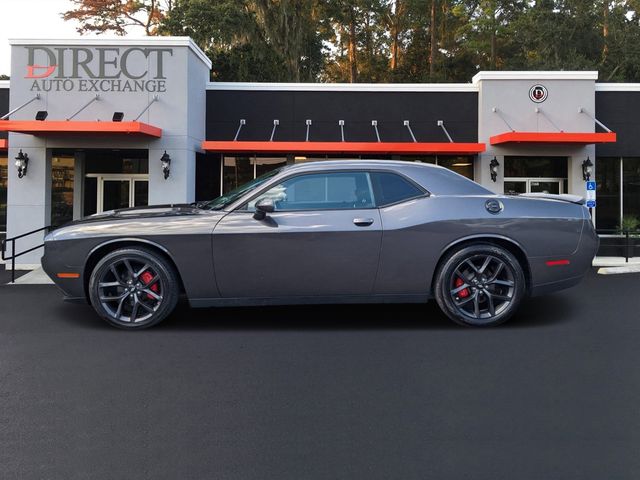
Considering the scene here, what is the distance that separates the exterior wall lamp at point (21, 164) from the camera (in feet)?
47.3

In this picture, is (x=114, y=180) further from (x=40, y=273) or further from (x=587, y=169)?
(x=587, y=169)

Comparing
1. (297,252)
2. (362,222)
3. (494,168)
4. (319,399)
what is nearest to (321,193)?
(362,222)

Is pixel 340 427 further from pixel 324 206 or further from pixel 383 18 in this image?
pixel 383 18

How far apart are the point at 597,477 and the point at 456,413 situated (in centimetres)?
103

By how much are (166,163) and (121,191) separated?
3.90 metres

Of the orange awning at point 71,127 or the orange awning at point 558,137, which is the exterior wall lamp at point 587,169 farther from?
the orange awning at point 71,127

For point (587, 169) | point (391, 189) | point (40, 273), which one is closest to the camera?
point (391, 189)

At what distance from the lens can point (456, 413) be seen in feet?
13.3

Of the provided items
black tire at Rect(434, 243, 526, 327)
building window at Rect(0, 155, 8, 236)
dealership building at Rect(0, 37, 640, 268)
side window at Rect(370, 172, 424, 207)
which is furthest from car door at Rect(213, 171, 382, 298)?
building window at Rect(0, 155, 8, 236)

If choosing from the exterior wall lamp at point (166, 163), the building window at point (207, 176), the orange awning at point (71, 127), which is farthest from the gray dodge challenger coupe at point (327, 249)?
the building window at point (207, 176)

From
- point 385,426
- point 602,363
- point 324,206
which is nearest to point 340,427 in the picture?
point 385,426

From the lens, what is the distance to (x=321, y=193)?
6.63 m

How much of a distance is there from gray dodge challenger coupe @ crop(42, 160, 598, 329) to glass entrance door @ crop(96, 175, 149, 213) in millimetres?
11226

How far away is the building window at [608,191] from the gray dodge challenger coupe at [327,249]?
42.1 ft
